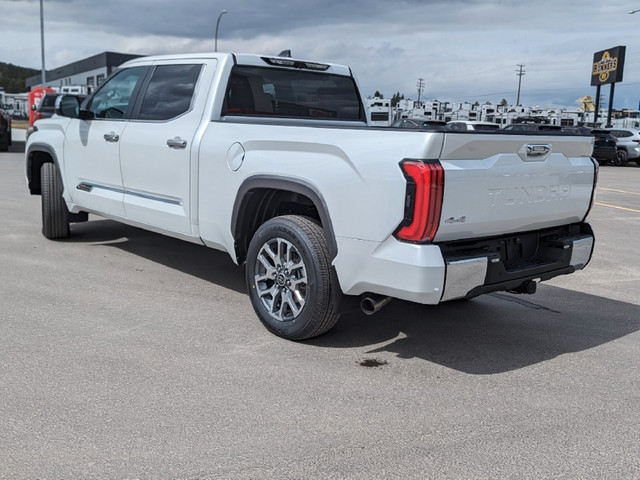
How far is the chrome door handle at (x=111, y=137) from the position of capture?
6070 mm

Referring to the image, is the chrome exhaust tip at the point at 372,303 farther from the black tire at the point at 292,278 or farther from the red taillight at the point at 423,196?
the red taillight at the point at 423,196

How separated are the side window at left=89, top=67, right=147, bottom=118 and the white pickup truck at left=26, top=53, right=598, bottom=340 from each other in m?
0.02

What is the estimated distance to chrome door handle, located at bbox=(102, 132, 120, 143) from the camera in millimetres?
6070

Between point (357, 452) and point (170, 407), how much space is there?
3.31ft

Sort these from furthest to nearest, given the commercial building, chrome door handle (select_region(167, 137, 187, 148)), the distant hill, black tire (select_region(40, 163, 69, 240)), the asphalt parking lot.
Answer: the distant hill
the commercial building
black tire (select_region(40, 163, 69, 240))
chrome door handle (select_region(167, 137, 187, 148))
the asphalt parking lot

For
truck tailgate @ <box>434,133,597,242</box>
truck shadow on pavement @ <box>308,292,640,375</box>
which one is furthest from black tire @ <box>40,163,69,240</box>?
truck tailgate @ <box>434,133,597,242</box>

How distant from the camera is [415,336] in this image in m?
4.81

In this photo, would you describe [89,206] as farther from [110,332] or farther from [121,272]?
[110,332]

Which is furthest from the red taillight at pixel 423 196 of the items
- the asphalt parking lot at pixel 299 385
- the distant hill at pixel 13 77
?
the distant hill at pixel 13 77

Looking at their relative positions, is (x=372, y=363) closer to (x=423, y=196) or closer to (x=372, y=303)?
(x=372, y=303)

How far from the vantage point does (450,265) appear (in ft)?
12.4

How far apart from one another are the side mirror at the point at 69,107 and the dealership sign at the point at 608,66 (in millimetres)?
42707

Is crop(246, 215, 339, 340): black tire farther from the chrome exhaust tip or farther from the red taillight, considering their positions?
the red taillight

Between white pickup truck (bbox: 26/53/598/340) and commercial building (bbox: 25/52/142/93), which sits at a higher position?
commercial building (bbox: 25/52/142/93)
